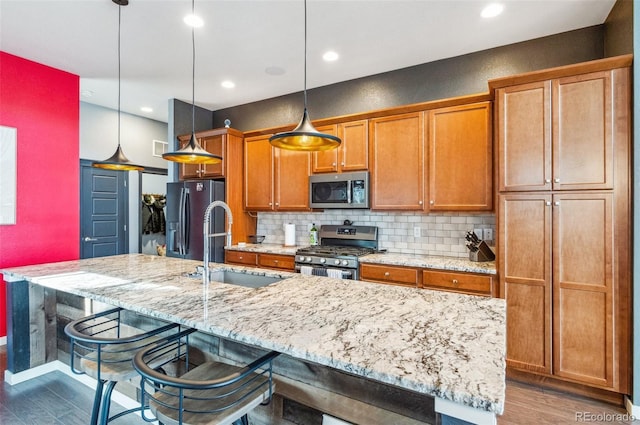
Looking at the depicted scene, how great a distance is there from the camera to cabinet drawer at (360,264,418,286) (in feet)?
9.72

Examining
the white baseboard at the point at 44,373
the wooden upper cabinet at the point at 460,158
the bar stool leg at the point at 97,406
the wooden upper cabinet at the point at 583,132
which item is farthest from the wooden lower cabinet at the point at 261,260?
the wooden upper cabinet at the point at 583,132

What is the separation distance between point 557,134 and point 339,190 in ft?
6.62

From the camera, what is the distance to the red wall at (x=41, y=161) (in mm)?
3266

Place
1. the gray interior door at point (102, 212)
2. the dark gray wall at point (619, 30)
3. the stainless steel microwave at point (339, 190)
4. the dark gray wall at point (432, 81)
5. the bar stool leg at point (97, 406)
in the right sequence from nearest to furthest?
the bar stool leg at point (97, 406), the dark gray wall at point (619, 30), the dark gray wall at point (432, 81), the stainless steel microwave at point (339, 190), the gray interior door at point (102, 212)

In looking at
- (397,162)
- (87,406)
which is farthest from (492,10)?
(87,406)

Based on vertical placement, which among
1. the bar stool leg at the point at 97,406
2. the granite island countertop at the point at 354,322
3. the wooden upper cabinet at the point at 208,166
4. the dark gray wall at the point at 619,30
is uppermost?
the dark gray wall at the point at 619,30

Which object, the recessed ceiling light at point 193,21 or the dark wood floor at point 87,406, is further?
the recessed ceiling light at point 193,21

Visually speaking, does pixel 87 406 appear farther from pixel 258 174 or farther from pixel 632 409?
pixel 632 409

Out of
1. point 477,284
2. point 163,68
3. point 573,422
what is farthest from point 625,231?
point 163,68

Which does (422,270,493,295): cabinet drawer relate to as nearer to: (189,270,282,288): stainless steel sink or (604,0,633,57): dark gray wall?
(189,270,282,288): stainless steel sink

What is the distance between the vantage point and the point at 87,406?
224cm

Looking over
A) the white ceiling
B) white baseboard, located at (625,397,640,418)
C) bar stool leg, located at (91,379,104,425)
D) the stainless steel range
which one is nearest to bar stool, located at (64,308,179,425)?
bar stool leg, located at (91,379,104,425)

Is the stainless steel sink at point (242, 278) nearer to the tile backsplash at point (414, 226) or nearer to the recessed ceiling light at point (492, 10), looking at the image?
the tile backsplash at point (414, 226)

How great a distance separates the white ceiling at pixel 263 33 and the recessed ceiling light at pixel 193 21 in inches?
2.0
